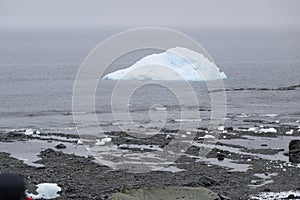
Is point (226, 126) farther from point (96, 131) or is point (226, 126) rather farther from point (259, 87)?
point (259, 87)

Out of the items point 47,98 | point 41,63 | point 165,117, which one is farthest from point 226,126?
point 41,63

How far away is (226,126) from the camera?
41.6 m

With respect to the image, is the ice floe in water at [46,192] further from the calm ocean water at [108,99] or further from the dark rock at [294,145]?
Answer: the calm ocean water at [108,99]

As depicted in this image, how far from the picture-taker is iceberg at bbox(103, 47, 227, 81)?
239 feet

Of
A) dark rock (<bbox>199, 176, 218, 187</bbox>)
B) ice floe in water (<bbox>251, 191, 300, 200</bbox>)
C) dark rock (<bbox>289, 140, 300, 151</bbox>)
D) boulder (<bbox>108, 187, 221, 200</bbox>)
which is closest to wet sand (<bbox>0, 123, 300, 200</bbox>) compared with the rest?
dark rock (<bbox>199, 176, 218, 187</bbox>)

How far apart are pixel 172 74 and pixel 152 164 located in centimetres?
4843

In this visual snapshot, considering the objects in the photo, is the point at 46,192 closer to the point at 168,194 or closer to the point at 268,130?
the point at 168,194

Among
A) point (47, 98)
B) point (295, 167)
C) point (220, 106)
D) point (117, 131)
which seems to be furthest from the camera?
point (47, 98)

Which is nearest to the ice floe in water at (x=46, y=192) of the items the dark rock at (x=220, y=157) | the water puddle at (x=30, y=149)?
the water puddle at (x=30, y=149)

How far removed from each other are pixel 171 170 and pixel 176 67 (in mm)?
47569

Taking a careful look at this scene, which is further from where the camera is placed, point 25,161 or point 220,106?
point 220,106

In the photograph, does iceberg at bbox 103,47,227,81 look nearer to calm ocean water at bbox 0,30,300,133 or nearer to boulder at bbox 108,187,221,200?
calm ocean water at bbox 0,30,300,133

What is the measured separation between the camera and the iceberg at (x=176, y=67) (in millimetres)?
72750

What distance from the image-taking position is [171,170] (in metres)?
26.9
